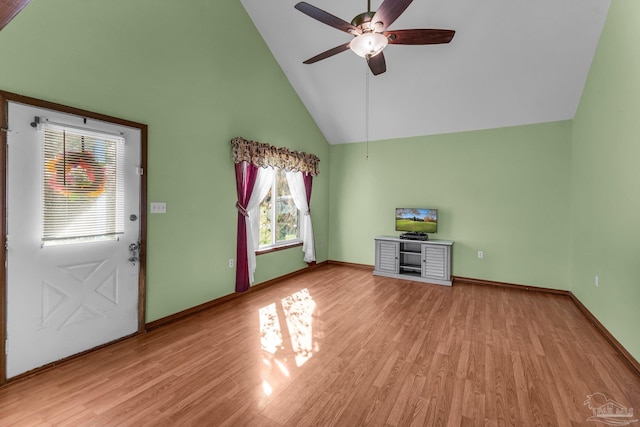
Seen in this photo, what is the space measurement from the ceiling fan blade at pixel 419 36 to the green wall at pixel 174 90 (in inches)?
87.7

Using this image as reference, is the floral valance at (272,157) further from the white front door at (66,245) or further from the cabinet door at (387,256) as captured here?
the cabinet door at (387,256)

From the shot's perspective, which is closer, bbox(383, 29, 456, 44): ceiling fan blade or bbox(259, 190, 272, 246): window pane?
bbox(383, 29, 456, 44): ceiling fan blade

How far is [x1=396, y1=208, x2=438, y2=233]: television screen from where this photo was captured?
16.6 feet

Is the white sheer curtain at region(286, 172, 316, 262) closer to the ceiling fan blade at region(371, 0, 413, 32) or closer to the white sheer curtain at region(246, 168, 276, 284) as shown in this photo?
the white sheer curtain at region(246, 168, 276, 284)

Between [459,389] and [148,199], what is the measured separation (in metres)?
3.26

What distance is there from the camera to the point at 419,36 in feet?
8.41

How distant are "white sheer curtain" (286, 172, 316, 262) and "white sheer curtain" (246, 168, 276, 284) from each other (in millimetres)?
727

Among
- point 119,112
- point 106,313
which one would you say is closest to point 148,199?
point 119,112

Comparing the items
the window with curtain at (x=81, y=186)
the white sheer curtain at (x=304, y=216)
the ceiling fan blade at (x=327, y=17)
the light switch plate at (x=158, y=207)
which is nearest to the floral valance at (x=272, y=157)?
the white sheer curtain at (x=304, y=216)

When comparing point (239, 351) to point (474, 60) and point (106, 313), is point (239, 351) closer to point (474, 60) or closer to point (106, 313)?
point (106, 313)

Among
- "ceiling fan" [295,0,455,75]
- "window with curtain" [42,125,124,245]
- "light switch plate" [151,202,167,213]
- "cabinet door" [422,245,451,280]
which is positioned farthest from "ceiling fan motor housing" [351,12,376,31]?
"cabinet door" [422,245,451,280]

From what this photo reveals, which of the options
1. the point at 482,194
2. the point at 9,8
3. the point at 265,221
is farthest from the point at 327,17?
the point at 482,194

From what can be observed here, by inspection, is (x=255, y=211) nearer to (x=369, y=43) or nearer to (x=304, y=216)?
(x=304, y=216)

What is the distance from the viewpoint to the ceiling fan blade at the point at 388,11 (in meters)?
2.09
